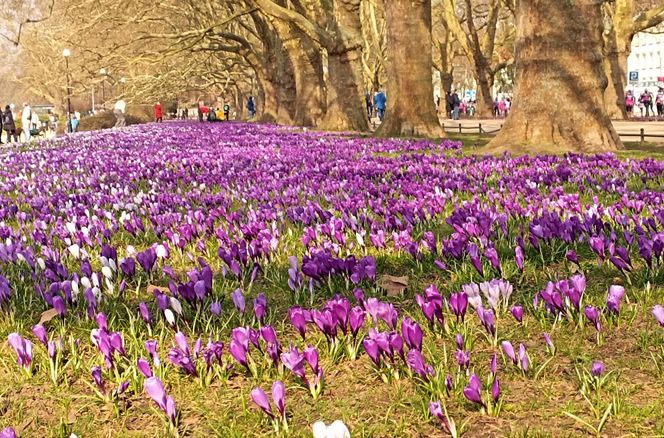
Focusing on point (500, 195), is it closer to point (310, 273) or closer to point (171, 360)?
point (310, 273)

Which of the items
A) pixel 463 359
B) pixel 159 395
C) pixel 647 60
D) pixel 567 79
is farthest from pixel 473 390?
pixel 647 60

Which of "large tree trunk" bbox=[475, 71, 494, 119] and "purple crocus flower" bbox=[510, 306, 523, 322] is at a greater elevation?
"large tree trunk" bbox=[475, 71, 494, 119]

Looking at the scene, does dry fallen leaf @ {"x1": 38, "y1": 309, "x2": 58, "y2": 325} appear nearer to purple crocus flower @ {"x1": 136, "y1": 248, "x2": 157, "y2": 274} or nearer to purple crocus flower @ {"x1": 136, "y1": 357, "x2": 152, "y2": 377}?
purple crocus flower @ {"x1": 136, "y1": 248, "x2": 157, "y2": 274}

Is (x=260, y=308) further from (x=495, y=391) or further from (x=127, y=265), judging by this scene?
(x=127, y=265)

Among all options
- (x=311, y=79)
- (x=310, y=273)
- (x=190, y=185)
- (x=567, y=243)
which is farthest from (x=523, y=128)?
(x=311, y=79)

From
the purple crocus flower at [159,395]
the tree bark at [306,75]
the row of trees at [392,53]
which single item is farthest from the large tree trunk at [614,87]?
the purple crocus flower at [159,395]

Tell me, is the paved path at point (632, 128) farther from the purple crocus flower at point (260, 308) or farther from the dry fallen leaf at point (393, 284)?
the purple crocus flower at point (260, 308)

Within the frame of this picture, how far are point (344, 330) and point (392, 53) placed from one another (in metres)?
17.0

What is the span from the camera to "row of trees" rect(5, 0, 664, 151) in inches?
447

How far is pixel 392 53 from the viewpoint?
61.6ft

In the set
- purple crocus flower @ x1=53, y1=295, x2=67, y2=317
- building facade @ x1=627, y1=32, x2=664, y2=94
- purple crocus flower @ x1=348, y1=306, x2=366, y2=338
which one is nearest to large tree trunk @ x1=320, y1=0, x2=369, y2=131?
purple crocus flower @ x1=53, y1=295, x2=67, y2=317

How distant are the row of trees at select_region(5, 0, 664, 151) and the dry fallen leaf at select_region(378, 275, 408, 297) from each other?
855 centimetres

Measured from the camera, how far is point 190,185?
8219 mm

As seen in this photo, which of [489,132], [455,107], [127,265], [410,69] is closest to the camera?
[127,265]
